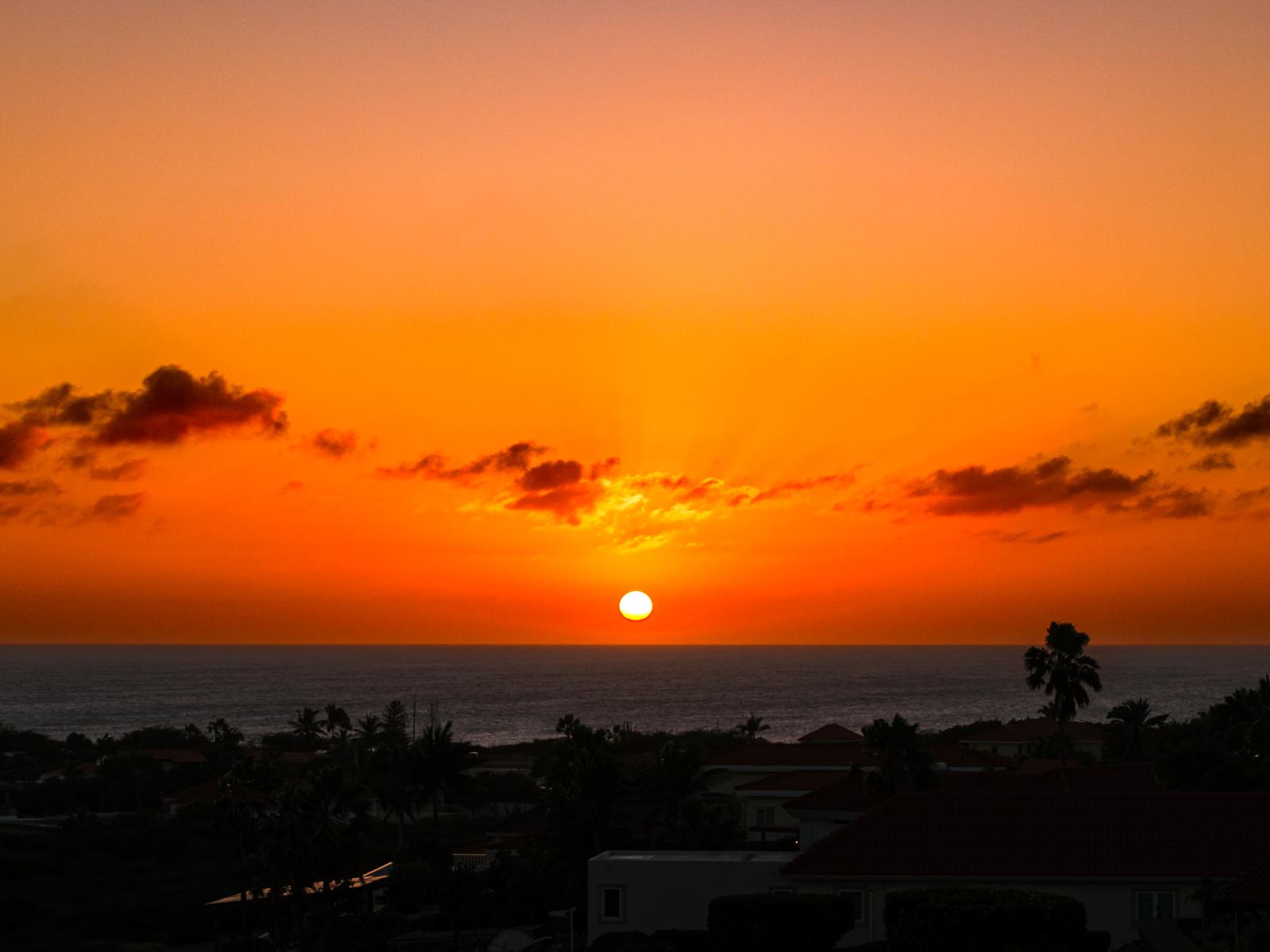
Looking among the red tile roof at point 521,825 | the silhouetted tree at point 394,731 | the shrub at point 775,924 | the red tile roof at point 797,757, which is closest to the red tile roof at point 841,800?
the red tile roof at point 797,757

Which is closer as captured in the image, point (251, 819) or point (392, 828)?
point (251, 819)

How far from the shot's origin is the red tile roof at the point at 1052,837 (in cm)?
3762

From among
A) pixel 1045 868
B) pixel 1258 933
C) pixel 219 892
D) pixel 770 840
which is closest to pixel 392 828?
pixel 219 892

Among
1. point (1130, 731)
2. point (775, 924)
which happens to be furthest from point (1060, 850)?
point (1130, 731)

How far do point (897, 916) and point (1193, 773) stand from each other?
106 ft

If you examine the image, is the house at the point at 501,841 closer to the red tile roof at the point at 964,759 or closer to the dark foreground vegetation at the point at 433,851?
the dark foreground vegetation at the point at 433,851

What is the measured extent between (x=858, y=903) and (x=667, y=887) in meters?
5.65

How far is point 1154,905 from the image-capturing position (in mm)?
37406

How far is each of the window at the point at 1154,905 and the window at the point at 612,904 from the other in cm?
1434

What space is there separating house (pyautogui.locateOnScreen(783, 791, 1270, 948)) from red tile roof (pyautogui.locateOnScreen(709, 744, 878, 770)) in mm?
24416

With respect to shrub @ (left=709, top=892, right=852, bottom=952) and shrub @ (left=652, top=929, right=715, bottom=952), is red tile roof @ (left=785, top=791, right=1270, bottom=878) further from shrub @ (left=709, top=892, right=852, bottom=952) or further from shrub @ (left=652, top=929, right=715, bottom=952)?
shrub @ (left=652, top=929, right=715, bottom=952)

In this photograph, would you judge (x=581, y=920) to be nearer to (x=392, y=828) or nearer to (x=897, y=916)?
(x=897, y=916)

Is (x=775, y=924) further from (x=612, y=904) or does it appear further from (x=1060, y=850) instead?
(x=1060, y=850)

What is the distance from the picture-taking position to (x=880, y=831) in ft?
130
